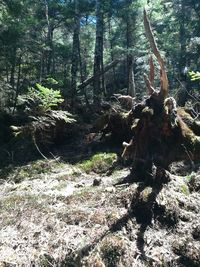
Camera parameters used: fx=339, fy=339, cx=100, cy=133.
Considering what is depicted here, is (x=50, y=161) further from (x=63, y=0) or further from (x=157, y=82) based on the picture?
(x=63, y=0)

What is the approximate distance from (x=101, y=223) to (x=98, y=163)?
9.68 ft

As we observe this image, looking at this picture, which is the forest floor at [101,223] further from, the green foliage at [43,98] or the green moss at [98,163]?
the green foliage at [43,98]

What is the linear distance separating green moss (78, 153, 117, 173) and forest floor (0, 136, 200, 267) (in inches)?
31.1

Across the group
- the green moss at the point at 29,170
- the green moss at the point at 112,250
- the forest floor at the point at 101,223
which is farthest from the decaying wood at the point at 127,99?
the green moss at the point at 112,250

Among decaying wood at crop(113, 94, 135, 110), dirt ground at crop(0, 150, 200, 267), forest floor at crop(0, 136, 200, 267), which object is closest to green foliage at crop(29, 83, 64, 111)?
decaying wood at crop(113, 94, 135, 110)

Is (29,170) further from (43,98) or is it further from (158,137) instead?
(158,137)

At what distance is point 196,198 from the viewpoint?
629 centimetres

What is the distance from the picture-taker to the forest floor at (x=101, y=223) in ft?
16.2

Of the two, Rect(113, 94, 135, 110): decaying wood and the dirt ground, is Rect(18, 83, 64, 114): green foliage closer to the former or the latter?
Rect(113, 94, 135, 110): decaying wood

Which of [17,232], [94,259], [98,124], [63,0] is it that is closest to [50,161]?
[98,124]

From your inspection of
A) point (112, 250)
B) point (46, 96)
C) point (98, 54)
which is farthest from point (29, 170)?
point (98, 54)

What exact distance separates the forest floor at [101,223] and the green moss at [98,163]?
0.79 metres

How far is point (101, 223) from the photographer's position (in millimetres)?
5500

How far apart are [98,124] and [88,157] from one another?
136cm
